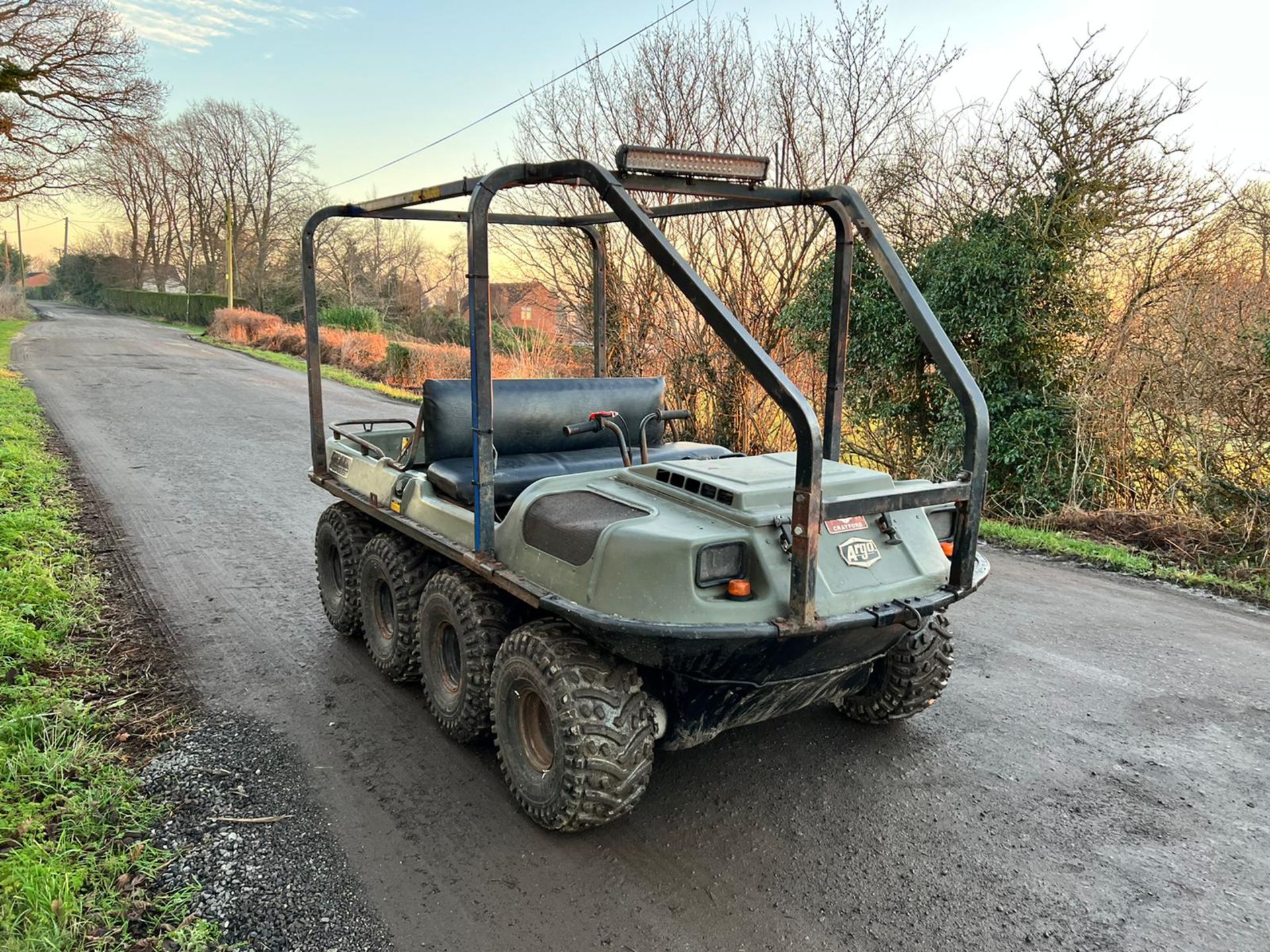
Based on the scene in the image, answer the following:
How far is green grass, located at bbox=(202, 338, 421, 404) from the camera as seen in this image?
54.7ft

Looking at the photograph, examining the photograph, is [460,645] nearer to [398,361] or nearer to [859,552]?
[859,552]

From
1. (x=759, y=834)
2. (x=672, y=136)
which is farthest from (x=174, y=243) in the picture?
(x=759, y=834)

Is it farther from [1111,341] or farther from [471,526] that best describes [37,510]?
[1111,341]

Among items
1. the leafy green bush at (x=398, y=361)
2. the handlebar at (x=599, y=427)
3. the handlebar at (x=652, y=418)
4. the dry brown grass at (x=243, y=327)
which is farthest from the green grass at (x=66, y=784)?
the dry brown grass at (x=243, y=327)

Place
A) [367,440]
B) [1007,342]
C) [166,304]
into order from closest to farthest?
[367,440] → [1007,342] → [166,304]

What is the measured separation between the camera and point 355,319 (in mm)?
30453

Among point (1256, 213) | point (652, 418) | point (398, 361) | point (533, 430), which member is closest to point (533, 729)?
point (533, 430)

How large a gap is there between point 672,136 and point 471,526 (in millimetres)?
9898

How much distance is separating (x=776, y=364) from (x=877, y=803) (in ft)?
5.74

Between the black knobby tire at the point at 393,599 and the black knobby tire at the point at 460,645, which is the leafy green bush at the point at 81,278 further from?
the black knobby tire at the point at 460,645

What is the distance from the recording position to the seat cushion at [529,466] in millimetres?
3857

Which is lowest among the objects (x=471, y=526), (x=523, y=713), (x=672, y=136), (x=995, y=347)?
(x=523, y=713)

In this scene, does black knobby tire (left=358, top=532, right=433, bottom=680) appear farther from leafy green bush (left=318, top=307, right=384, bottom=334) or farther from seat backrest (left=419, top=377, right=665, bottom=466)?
leafy green bush (left=318, top=307, right=384, bottom=334)

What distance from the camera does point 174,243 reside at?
171ft
